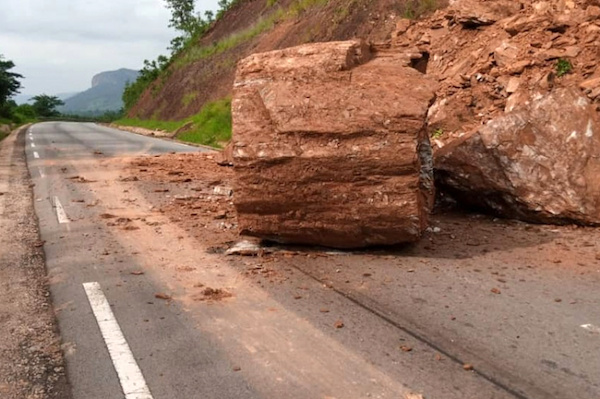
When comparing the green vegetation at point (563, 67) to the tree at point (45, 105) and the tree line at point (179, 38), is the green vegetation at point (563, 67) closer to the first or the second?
the tree line at point (179, 38)

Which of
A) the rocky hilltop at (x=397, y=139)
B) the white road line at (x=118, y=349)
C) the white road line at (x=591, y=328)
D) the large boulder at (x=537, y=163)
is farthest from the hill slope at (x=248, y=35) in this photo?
the white road line at (x=118, y=349)

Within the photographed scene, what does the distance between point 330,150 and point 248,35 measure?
29.5 metres

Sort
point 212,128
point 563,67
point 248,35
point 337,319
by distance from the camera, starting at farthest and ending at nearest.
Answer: point 248,35
point 212,128
point 563,67
point 337,319

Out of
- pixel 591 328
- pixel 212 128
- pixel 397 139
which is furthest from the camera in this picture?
pixel 212 128

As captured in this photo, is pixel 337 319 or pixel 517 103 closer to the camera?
pixel 337 319

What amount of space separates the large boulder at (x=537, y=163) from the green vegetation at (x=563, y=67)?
2.30 metres

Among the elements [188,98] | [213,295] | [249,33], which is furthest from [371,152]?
[188,98]

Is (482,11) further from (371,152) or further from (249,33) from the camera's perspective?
(249,33)

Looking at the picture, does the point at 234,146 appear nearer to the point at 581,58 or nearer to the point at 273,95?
the point at 273,95

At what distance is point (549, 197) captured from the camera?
661 centimetres

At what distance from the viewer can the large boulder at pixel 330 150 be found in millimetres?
5348

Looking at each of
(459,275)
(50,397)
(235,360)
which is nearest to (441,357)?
(235,360)

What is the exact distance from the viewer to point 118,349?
373 centimetres

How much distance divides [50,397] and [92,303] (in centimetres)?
143
